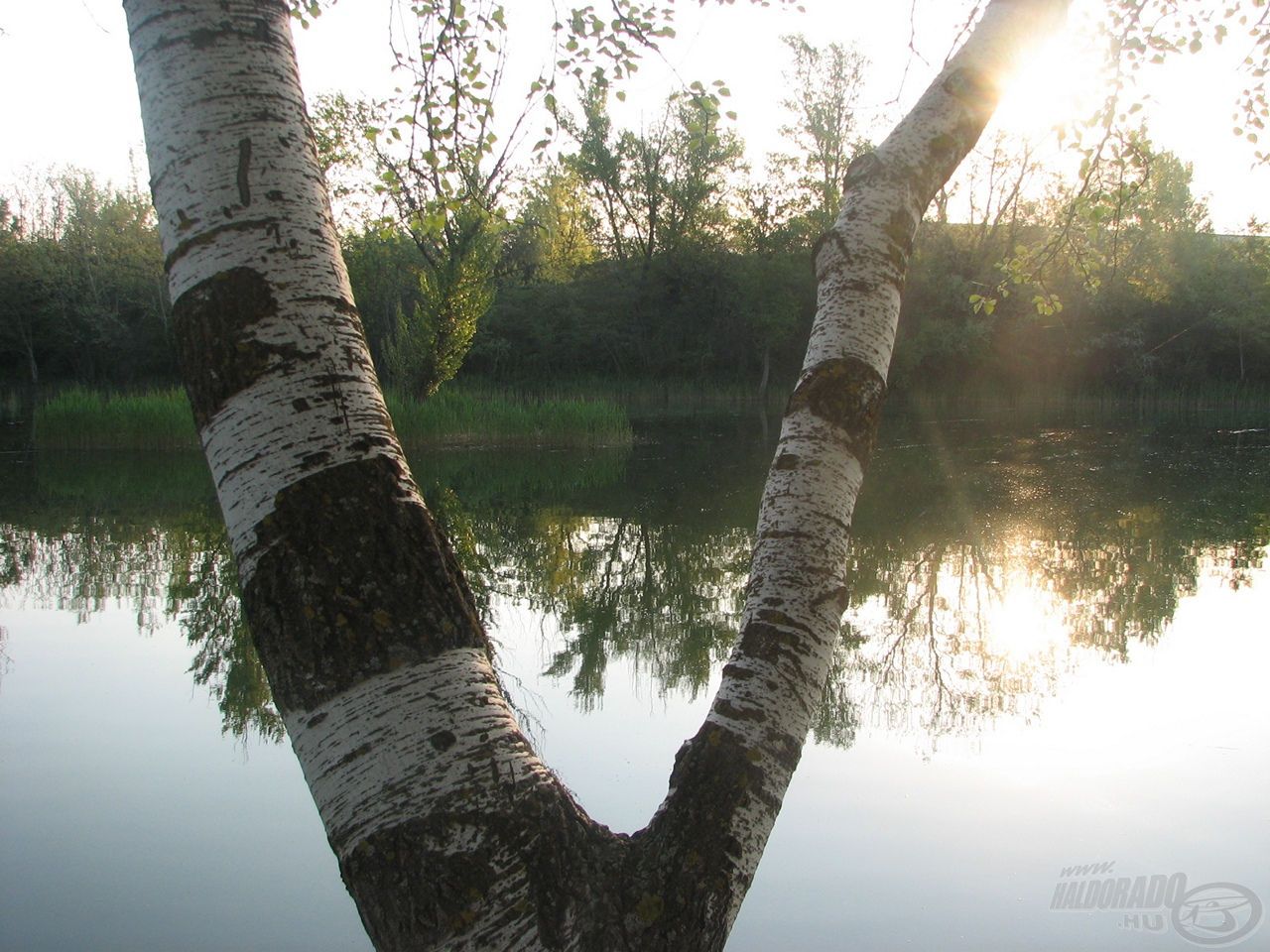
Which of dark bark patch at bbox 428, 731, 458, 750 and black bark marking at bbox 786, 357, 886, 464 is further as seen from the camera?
black bark marking at bbox 786, 357, 886, 464

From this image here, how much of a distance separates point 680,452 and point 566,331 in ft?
46.2

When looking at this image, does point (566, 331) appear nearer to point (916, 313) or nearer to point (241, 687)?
point (916, 313)

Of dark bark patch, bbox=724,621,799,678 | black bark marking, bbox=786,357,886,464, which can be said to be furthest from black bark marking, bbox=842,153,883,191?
dark bark patch, bbox=724,621,799,678

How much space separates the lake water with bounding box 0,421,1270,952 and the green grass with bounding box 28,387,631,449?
19.9ft

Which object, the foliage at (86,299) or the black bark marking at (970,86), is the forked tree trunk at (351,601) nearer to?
the black bark marking at (970,86)

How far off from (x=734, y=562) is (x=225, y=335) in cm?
561

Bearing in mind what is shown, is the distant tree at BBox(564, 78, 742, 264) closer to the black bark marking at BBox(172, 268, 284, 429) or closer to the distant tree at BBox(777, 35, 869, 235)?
the distant tree at BBox(777, 35, 869, 235)


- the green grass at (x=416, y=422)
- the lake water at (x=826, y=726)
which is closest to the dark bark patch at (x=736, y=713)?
the lake water at (x=826, y=726)

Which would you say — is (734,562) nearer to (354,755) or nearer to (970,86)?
(970,86)

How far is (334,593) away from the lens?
91 centimetres

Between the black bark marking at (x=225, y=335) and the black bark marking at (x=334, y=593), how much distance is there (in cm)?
13

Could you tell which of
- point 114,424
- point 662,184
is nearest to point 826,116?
point 662,184

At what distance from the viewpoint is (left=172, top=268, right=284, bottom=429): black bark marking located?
37.1 inches

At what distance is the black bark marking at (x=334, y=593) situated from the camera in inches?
35.9
